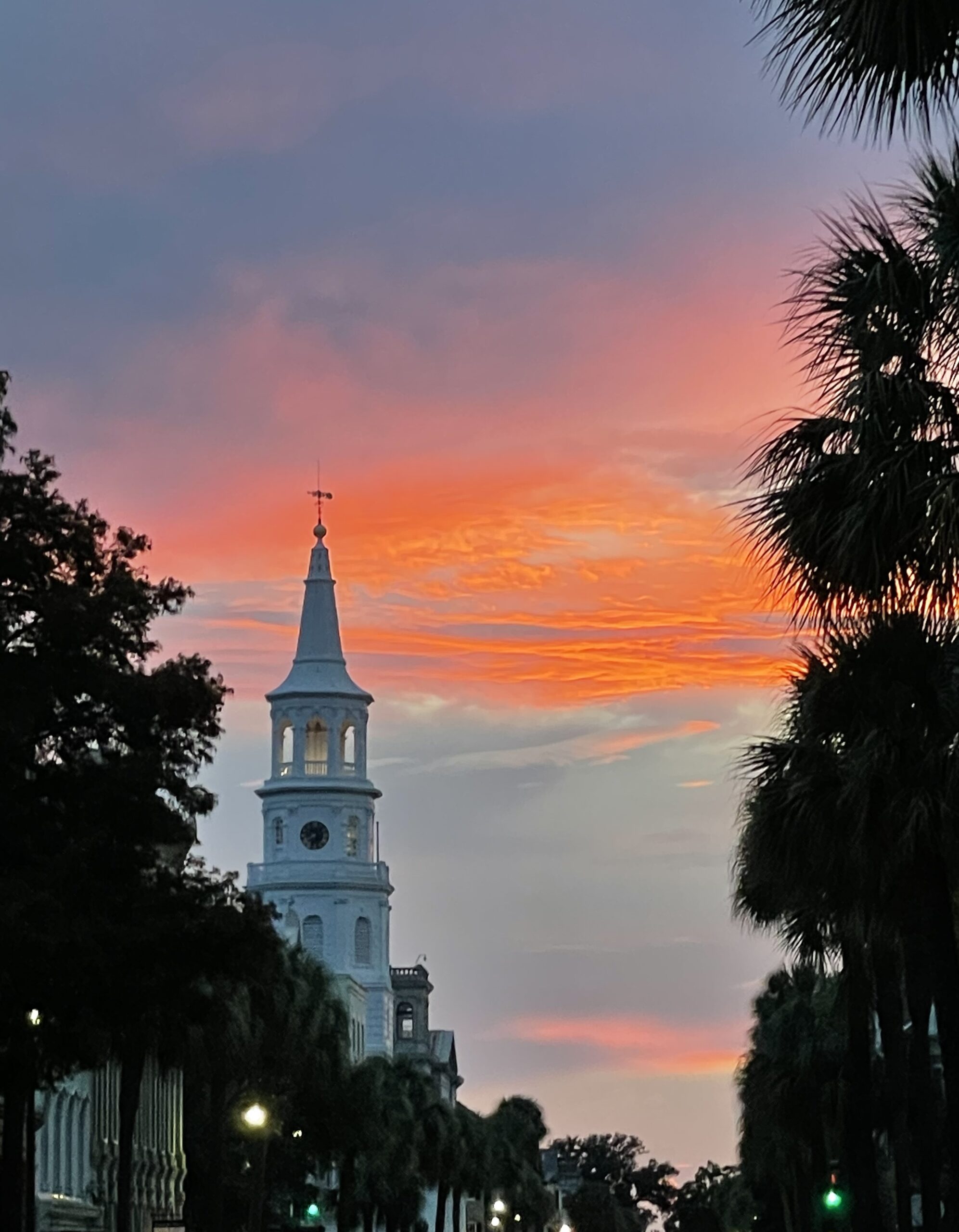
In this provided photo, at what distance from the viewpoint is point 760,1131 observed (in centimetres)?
6762

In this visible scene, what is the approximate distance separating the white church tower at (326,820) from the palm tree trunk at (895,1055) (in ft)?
323

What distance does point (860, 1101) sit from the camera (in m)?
40.9

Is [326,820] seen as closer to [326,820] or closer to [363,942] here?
[326,820]

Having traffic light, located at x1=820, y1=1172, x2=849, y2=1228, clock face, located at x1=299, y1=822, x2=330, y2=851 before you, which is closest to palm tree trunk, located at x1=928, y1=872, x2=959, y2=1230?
traffic light, located at x1=820, y1=1172, x2=849, y2=1228

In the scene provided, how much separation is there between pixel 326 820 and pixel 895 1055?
10602 centimetres

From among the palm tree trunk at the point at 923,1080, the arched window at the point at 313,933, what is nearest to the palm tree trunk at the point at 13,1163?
the palm tree trunk at the point at 923,1080

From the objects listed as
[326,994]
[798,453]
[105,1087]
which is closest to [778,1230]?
[326,994]

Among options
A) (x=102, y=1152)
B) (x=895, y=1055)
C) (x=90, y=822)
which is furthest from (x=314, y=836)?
(x=90, y=822)

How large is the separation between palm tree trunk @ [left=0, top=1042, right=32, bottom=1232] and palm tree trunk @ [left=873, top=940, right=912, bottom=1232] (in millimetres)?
14513

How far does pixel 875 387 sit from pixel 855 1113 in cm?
2684

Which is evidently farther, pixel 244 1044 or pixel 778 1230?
pixel 778 1230

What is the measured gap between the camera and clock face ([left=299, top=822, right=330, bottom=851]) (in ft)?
491

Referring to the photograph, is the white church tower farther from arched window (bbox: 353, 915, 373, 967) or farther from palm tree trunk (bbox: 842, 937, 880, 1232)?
palm tree trunk (bbox: 842, 937, 880, 1232)

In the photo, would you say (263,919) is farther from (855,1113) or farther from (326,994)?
(326,994)
